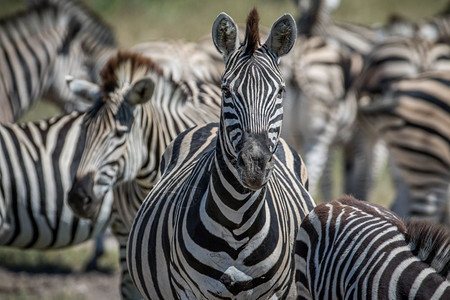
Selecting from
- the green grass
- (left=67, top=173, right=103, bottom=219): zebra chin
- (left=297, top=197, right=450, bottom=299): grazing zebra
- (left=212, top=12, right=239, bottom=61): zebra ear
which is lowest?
the green grass

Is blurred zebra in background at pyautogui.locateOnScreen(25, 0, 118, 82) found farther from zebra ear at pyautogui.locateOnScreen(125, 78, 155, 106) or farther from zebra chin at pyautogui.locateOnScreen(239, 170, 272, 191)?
zebra chin at pyautogui.locateOnScreen(239, 170, 272, 191)

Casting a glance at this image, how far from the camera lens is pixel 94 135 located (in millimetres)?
5293

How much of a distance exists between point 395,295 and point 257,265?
81 cm

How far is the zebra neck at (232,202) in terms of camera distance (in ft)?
12.8

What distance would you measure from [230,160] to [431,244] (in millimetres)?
1035

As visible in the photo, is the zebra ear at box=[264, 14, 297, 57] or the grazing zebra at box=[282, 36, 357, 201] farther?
the grazing zebra at box=[282, 36, 357, 201]

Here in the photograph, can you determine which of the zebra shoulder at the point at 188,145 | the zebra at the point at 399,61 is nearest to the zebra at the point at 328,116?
the zebra at the point at 399,61

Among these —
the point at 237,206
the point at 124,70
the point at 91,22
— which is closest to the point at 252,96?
the point at 237,206

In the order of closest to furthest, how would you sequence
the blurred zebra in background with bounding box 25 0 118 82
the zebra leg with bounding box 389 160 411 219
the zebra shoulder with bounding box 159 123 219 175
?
1. the zebra shoulder with bounding box 159 123 219 175
2. the zebra leg with bounding box 389 160 411 219
3. the blurred zebra in background with bounding box 25 0 118 82

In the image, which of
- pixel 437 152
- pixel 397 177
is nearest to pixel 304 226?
pixel 437 152

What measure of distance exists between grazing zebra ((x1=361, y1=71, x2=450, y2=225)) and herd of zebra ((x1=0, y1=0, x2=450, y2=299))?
1 cm

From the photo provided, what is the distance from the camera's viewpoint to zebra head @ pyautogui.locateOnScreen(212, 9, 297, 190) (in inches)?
143

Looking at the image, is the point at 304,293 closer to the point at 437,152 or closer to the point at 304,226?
the point at 304,226

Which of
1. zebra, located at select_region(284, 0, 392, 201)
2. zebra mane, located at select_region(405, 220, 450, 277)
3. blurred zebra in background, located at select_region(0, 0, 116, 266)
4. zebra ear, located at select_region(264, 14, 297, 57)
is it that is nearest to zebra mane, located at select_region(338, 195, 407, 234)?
zebra mane, located at select_region(405, 220, 450, 277)
